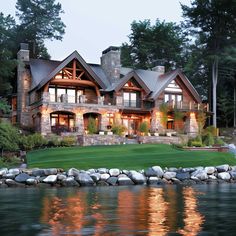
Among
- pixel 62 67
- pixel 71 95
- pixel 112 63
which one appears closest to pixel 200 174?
pixel 62 67

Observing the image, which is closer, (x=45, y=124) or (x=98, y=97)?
(x=45, y=124)

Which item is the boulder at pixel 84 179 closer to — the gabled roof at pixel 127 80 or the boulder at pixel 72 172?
the boulder at pixel 72 172

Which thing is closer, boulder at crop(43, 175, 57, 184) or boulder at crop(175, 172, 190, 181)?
boulder at crop(43, 175, 57, 184)

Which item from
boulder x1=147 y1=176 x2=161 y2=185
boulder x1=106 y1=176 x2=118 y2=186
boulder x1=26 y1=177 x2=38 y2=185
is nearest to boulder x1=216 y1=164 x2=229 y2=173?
boulder x1=147 y1=176 x2=161 y2=185

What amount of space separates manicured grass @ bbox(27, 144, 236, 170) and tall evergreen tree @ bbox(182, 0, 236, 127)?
60.8ft

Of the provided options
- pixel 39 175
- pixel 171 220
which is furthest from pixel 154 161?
pixel 171 220

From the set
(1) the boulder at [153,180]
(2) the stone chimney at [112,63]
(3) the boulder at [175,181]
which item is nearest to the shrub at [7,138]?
(1) the boulder at [153,180]

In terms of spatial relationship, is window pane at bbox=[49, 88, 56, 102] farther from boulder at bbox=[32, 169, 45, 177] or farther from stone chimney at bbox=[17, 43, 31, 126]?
boulder at bbox=[32, 169, 45, 177]

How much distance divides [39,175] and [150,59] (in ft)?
139

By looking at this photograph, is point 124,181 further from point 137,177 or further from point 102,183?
point 102,183

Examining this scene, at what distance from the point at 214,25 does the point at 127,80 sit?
12.6 metres

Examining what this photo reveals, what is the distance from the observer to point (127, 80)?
43344 mm

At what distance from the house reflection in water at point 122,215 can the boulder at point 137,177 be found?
6754mm

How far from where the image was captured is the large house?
4009 cm
